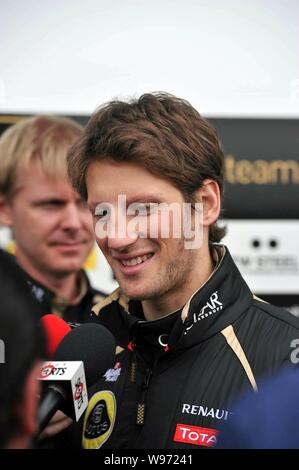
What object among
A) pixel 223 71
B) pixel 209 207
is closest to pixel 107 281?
pixel 223 71

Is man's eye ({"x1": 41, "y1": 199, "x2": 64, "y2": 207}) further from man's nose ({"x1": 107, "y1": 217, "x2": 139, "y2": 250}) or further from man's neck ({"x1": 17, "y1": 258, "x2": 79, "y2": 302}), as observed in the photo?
man's nose ({"x1": 107, "y1": 217, "x2": 139, "y2": 250})

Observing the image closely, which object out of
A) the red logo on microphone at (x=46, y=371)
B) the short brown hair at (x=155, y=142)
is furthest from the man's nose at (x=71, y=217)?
the red logo on microphone at (x=46, y=371)

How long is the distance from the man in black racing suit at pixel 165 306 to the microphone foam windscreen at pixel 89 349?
0.40 ft

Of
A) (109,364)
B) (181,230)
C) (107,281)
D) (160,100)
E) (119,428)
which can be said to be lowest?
(107,281)

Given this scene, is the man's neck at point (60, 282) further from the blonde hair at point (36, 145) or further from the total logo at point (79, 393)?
the total logo at point (79, 393)

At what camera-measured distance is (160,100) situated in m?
1.49

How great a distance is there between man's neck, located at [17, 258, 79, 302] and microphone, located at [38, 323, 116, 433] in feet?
4.29

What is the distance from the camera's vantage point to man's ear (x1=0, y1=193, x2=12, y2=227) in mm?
2584

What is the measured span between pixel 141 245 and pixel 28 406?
0.77 metres

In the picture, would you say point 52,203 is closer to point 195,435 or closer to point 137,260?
point 137,260

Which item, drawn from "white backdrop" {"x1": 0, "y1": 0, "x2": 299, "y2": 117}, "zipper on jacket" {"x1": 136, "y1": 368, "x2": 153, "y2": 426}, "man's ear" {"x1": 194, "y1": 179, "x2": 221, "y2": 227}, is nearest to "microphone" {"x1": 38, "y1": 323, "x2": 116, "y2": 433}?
"zipper on jacket" {"x1": 136, "y1": 368, "x2": 153, "y2": 426}
